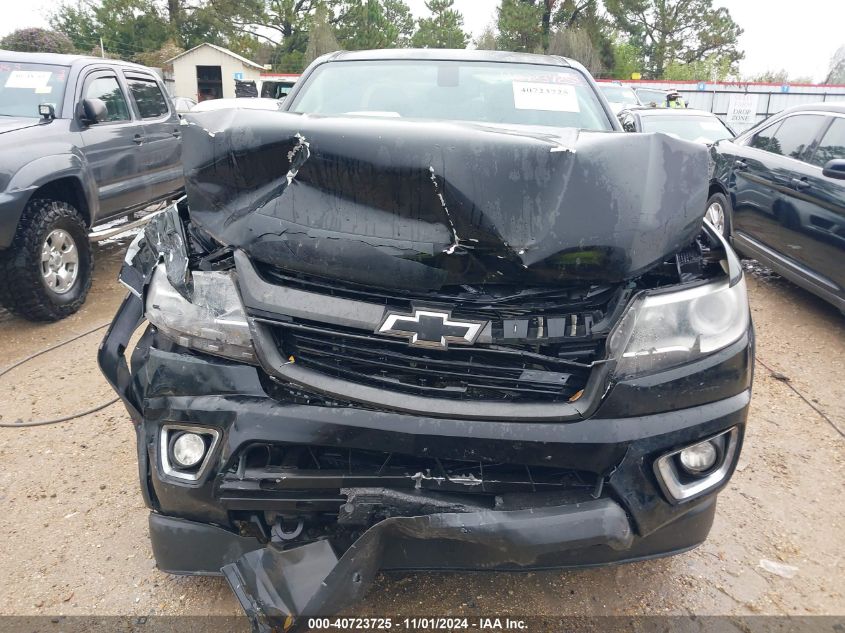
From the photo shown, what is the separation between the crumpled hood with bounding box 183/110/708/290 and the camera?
65.3 inches

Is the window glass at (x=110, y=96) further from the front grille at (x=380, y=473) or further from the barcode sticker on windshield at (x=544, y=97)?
the front grille at (x=380, y=473)

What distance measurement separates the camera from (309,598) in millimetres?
1639

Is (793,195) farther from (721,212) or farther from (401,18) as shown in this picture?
(401,18)

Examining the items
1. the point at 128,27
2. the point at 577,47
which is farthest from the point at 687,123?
the point at 128,27

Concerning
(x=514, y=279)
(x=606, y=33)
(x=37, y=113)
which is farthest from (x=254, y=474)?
(x=606, y=33)

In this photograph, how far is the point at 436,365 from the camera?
1673 millimetres

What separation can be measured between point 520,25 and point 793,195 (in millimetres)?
39252

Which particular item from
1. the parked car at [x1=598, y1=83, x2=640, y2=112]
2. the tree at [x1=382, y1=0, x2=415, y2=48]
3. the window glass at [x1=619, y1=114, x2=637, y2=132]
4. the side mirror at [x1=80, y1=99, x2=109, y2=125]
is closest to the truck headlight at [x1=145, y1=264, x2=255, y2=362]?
the window glass at [x1=619, y1=114, x2=637, y2=132]

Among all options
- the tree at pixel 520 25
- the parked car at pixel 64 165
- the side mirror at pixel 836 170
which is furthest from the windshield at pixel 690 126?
the tree at pixel 520 25

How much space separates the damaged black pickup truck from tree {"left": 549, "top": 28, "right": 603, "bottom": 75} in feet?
128

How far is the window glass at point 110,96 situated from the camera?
211 inches

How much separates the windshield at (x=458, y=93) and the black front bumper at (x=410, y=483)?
5.30 feet

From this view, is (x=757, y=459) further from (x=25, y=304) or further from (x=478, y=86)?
(x=25, y=304)

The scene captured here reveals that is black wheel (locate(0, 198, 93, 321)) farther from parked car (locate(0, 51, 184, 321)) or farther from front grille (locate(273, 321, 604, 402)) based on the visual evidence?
front grille (locate(273, 321, 604, 402))
